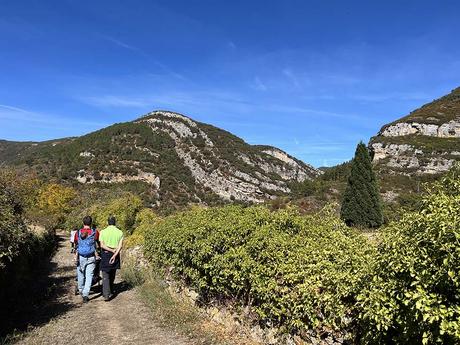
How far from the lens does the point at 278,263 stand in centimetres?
515

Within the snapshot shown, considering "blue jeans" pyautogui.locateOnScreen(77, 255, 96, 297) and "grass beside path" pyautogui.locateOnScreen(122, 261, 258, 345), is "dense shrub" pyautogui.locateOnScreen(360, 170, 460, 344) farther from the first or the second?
"blue jeans" pyautogui.locateOnScreen(77, 255, 96, 297)

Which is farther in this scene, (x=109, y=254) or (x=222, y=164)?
(x=222, y=164)

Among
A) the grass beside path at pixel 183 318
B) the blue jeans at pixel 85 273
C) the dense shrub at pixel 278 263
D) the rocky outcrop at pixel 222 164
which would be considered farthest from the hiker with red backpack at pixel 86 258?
the rocky outcrop at pixel 222 164

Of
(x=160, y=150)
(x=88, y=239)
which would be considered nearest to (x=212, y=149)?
(x=160, y=150)

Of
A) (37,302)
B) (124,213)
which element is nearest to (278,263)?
(37,302)

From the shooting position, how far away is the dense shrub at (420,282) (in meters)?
2.75

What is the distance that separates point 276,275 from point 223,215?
9.88ft

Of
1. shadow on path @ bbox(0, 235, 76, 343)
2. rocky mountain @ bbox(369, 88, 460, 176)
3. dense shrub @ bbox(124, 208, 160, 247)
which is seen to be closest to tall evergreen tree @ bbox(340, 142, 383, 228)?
→ dense shrub @ bbox(124, 208, 160, 247)

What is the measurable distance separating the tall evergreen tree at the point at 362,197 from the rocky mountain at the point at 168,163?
37.7 meters

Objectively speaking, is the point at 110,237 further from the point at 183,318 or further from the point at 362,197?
the point at 362,197

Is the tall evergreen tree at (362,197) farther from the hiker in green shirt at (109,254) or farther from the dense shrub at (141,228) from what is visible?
the hiker in green shirt at (109,254)

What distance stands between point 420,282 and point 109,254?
7253mm

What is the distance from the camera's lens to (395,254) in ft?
10.4

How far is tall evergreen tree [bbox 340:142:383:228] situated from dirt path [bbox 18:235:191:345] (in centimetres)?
2279
